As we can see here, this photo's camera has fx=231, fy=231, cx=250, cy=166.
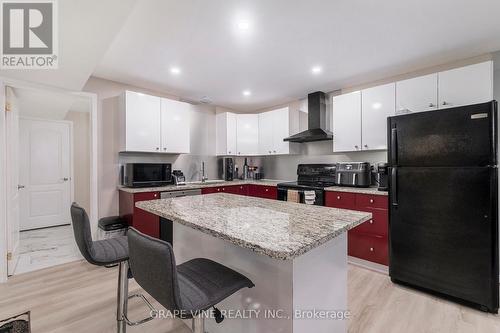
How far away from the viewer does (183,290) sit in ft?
3.36

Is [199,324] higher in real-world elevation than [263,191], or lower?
lower

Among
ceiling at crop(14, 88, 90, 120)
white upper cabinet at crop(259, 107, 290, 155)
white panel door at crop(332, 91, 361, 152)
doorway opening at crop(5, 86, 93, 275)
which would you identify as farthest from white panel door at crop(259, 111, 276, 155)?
doorway opening at crop(5, 86, 93, 275)

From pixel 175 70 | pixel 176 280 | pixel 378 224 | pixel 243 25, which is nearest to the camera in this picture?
pixel 176 280

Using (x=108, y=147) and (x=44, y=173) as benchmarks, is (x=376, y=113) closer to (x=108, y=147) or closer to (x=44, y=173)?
(x=108, y=147)

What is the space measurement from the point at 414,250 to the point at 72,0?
11.0 ft

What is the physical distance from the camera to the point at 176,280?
0.86 meters

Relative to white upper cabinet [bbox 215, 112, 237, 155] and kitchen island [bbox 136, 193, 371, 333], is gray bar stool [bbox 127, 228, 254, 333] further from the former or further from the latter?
white upper cabinet [bbox 215, 112, 237, 155]

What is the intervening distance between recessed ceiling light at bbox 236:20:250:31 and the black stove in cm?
211

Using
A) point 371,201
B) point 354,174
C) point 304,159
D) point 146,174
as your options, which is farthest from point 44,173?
point 371,201

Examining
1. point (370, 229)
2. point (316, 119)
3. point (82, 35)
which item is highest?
point (82, 35)

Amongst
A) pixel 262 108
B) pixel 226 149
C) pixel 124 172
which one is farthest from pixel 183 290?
pixel 262 108

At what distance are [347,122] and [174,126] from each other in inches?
104

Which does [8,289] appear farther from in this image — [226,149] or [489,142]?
[489,142]

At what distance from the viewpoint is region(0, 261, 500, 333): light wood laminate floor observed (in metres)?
1.78
